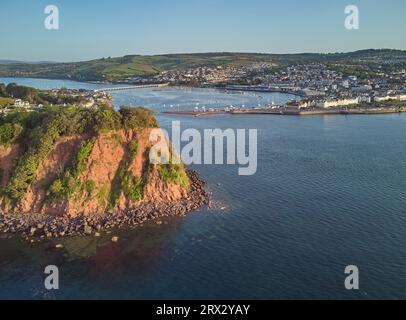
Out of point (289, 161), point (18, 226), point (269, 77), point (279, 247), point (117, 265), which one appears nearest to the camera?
point (117, 265)

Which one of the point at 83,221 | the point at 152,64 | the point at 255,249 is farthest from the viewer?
the point at 152,64

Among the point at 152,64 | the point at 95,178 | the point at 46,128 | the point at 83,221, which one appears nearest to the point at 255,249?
the point at 83,221

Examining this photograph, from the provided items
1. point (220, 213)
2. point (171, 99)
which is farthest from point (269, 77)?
point (220, 213)

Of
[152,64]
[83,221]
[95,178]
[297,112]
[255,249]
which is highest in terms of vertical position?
[152,64]

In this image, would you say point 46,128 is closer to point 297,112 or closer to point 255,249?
point 255,249

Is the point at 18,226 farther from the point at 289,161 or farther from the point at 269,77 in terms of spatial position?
the point at 269,77
